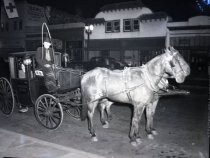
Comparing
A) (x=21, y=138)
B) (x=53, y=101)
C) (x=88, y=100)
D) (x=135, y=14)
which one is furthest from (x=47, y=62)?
(x=135, y=14)

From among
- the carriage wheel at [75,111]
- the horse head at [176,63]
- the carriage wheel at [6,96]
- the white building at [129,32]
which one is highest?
the white building at [129,32]

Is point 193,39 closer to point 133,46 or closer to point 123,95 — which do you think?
point 133,46

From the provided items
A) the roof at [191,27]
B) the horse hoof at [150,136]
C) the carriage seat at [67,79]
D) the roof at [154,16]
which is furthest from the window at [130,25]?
the horse hoof at [150,136]

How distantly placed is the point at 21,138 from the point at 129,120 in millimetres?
3508

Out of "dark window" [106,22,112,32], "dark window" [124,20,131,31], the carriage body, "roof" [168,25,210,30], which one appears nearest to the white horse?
the carriage body

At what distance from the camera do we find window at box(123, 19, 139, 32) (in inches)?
1092

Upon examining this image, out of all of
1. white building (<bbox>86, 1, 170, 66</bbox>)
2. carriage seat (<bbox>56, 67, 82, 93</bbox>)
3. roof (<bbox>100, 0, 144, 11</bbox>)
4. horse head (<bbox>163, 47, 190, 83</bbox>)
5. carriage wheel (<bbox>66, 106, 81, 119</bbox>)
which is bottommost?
carriage wheel (<bbox>66, 106, 81, 119</bbox>)

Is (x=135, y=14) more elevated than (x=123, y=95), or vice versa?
(x=135, y=14)

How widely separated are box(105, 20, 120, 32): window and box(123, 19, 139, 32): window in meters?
0.93

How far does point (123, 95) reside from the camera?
593 centimetres

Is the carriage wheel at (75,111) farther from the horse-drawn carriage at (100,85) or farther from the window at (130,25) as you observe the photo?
the window at (130,25)

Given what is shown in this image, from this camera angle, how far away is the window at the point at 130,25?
27734 mm

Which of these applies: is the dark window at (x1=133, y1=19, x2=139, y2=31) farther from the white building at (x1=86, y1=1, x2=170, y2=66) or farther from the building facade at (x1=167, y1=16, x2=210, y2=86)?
the building facade at (x1=167, y1=16, x2=210, y2=86)

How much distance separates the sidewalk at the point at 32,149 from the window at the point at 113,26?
24.3m
